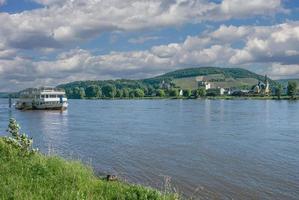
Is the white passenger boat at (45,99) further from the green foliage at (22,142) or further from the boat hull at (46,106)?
the green foliage at (22,142)

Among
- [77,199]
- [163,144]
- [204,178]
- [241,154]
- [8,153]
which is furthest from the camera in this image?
→ [163,144]

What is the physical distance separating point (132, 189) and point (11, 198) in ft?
13.3

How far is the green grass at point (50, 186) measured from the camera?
13.1 m

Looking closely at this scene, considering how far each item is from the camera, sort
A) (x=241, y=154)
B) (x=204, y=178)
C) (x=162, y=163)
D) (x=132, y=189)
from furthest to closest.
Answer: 1. (x=241, y=154)
2. (x=162, y=163)
3. (x=204, y=178)
4. (x=132, y=189)

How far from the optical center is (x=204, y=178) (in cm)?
2820

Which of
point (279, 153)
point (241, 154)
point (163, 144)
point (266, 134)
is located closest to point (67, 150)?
point (163, 144)

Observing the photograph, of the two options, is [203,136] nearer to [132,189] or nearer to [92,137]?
[92,137]

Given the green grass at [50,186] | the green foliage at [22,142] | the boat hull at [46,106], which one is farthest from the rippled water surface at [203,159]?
the boat hull at [46,106]

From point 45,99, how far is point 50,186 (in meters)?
125

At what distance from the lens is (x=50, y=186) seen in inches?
564

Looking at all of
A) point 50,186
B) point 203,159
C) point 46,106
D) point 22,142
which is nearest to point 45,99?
point 46,106

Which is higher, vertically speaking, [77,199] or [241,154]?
[77,199]

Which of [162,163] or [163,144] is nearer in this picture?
[162,163]

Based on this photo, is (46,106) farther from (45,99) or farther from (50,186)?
(50,186)
